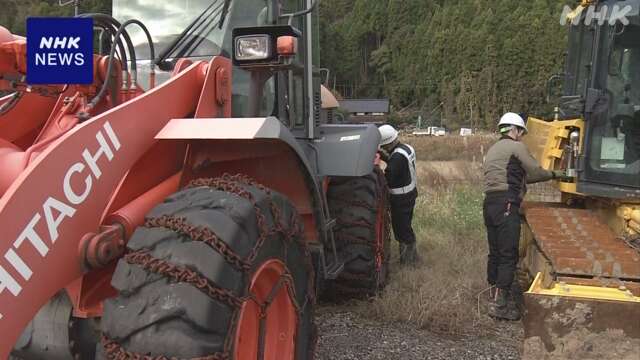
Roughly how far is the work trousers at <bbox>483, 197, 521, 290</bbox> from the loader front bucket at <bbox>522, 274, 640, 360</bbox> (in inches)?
79.9

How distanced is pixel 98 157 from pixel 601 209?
13.0 feet

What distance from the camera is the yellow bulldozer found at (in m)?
3.20

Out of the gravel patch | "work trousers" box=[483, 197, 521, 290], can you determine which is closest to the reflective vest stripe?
"work trousers" box=[483, 197, 521, 290]

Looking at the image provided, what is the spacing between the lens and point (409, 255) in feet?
22.9

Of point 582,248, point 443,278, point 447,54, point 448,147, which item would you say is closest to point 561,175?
point 582,248

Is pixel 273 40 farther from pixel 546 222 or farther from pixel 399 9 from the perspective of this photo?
pixel 399 9

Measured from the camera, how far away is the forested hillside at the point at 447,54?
46312 mm

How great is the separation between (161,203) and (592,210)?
12.6ft

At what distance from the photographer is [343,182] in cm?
544

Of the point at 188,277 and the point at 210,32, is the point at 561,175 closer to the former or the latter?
the point at 210,32

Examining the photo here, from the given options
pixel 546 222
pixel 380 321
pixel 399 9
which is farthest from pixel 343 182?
pixel 399 9

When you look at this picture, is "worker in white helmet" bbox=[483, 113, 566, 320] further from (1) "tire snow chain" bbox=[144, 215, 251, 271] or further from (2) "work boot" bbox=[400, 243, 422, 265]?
(1) "tire snow chain" bbox=[144, 215, 251, 271]

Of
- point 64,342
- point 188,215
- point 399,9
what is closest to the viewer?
point 188,215

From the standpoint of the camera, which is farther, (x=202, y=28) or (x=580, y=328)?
(x=202, y=28)
